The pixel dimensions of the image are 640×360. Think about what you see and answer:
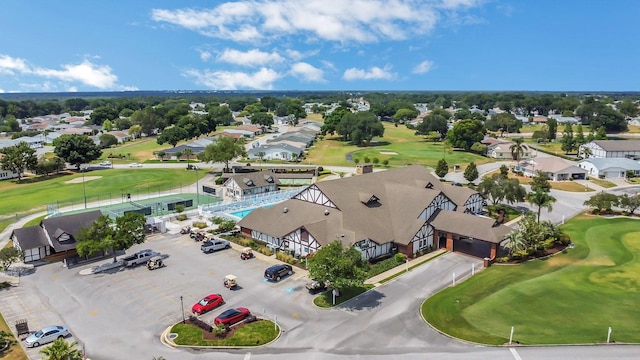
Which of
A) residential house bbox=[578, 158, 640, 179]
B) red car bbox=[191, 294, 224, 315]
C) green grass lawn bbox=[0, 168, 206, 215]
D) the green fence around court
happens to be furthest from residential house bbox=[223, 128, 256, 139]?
red car bbox=[191, 294, 224, 315]

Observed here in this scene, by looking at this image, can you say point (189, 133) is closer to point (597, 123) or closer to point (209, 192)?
point (209, 192)

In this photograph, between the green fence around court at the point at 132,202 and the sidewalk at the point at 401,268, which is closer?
the sidewalk at the point at 401,268

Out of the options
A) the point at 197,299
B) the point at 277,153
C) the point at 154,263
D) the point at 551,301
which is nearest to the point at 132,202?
the point at 154,263

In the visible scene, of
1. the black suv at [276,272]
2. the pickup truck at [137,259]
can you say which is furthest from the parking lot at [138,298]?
the pickup truck at [137,259]

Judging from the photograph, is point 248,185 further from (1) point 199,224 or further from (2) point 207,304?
(2) point 207,304

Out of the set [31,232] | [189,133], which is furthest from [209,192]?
[189,133]

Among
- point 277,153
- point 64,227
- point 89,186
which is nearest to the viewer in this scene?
point 64,227

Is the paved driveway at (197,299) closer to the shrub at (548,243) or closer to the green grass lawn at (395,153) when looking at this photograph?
the shrub at (548,243)
